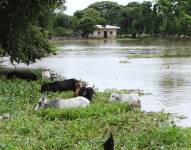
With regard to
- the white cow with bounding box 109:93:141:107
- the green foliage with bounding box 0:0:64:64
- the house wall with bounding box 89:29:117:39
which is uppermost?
the green foliage with bounding box 0:0:64:64

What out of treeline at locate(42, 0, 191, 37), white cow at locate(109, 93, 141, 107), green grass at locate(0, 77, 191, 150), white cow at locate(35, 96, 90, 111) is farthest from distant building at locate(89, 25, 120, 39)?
green grass at locate(0, 77, 191, 150)

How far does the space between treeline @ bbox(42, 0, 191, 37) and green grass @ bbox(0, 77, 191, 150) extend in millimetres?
74929

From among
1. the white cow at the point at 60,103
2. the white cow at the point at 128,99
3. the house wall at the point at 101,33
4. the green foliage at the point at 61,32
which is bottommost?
the house wall at the point at 101,33

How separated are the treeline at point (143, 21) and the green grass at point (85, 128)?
246 ft

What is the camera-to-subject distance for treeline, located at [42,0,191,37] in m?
97.6

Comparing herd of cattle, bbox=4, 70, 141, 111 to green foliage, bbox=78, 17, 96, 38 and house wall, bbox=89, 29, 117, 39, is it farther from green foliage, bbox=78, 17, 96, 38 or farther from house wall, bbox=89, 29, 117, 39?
house wall, bbox=89, 29, 117, 39

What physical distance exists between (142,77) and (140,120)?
13412 millimetres

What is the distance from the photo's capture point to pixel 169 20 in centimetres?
9888

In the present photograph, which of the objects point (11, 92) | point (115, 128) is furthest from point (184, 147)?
point (11, 92)

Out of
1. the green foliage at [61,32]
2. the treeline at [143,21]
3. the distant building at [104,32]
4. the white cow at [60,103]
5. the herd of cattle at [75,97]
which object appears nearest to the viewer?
the white cow at [60,103]

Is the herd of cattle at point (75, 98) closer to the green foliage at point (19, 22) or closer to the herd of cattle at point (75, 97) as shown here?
the herd of cattle at point (75, 97)

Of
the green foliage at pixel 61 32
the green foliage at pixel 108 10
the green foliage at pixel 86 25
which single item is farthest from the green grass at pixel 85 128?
the green foliage at pixel 108 10

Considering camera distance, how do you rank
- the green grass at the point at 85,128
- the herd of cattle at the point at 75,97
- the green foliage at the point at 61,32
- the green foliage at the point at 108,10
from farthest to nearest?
the green foliage at the point at 108,10, the green foliage at the point at 61,32, the herd of cattle at the point at 75,97, the green grass at the point at 85,128

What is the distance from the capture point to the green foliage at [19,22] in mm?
21875
